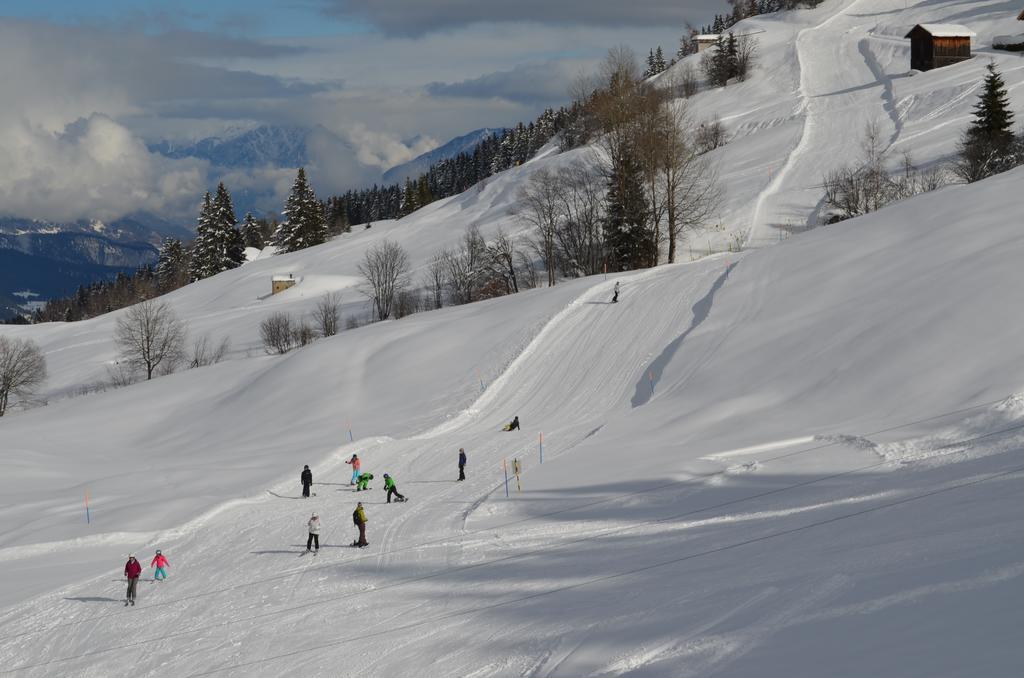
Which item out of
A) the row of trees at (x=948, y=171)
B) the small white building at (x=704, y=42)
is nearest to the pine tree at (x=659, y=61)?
the small white building at (x=704, y=42)

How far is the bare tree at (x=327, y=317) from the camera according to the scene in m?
66.8

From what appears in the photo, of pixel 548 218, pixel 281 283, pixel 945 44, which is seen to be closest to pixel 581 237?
pixel 548 218

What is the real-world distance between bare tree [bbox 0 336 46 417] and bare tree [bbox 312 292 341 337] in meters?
21.2

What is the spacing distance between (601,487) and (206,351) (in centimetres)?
5366

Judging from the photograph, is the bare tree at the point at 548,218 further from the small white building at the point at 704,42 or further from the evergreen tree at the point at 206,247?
the small white building at the point at 704,42

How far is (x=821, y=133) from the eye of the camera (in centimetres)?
7644

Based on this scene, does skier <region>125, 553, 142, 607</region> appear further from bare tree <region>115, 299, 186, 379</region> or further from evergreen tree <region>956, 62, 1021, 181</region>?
bare tree <region>115, 299, 186, 379</region>

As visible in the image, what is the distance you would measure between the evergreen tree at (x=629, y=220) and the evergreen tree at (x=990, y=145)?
1867 cm

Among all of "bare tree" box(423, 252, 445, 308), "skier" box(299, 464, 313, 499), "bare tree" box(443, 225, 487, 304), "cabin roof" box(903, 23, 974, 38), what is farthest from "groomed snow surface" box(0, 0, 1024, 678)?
"cabin roof" box(903, 23, 974, 38)

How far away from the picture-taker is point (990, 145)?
51281mm

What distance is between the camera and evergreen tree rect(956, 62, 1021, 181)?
49.8 metres

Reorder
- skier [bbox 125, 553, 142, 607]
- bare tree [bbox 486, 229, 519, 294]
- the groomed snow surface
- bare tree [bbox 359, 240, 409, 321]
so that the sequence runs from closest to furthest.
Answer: the groomed snow surface
skier [bbox 125, 553, 142, 607]
bare tree [bbox 486, 229, 519, 294]
bare tree [bbox 359, 240, 409, 321]

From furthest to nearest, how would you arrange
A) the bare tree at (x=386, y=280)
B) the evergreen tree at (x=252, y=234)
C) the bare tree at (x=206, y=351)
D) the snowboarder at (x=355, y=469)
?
the evergreen tree at (x=252, y=234) < the bare tree at (x=386, y=280) < the bare tree at (x=206, y=351) < the snowboarder at (x=355, y=469)

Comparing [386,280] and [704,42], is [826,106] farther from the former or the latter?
[704,42]
